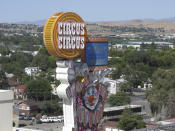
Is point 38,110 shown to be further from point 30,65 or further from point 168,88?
point 30,65

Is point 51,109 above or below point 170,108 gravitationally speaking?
below

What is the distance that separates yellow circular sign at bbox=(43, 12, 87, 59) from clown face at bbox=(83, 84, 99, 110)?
2580 mm

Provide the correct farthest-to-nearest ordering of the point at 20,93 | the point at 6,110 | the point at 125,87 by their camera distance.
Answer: the point at 125,87
the point at 20,93
the point at 6,110

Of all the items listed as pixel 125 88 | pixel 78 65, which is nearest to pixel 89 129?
pixel 78 65

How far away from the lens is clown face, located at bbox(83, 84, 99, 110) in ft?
114

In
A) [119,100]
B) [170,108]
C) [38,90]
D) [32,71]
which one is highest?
[170,108]

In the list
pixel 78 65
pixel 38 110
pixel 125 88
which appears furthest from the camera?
pixel 125 88

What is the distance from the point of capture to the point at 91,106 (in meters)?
35.0

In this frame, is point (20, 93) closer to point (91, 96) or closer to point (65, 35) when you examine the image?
point (91, 96)

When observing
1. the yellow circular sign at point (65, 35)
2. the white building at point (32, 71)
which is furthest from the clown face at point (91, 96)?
the white building at point (32, 71)

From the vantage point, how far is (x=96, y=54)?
3528 cm

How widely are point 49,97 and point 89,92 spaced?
172ft

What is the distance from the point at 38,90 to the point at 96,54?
53527mm

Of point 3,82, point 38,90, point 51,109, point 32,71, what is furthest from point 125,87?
point 32,71
